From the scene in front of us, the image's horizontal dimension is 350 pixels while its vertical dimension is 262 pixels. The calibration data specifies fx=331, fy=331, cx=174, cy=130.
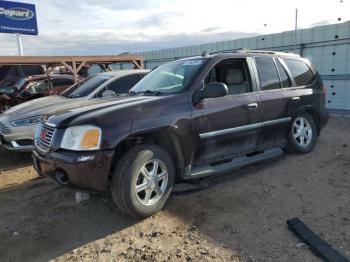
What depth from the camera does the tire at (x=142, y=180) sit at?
349 cm

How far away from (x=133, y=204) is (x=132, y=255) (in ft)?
1.90

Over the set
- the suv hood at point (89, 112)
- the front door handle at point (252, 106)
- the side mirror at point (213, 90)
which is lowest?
the front door handle at point (252, 106)

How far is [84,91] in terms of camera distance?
7.15 m

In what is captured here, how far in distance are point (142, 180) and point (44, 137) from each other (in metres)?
1.26

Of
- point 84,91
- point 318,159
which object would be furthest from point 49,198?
point 318,159

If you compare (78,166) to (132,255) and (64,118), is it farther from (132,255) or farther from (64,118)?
(132,255)

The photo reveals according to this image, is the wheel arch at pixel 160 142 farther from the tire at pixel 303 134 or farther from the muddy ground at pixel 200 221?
the tire at pixel 303 134

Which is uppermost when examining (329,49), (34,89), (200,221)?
(329,49)

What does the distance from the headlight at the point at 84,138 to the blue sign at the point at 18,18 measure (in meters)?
17.9

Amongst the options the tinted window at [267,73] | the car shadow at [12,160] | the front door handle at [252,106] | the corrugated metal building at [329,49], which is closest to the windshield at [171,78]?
the front door handle at [252,106]

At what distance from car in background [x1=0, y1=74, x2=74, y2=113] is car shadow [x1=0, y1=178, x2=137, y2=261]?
511cm

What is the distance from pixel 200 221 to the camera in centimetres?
370

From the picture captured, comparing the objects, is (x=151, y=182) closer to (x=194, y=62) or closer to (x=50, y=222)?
(x=50, y=222)

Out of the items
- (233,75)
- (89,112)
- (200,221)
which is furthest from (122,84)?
(200,221)
